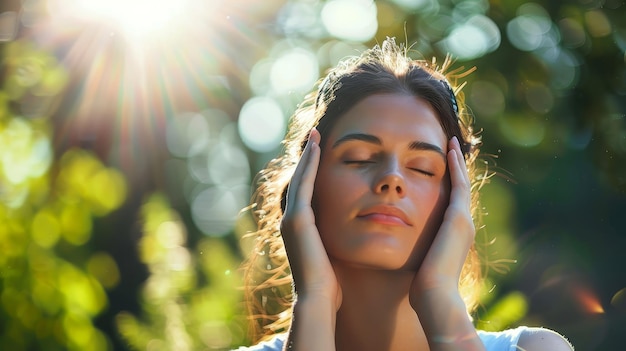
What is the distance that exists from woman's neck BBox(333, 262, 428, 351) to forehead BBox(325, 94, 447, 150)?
45cm

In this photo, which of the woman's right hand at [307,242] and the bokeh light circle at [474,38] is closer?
the woman's right hand at [307,242]

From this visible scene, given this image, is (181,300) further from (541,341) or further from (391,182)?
(541,341)

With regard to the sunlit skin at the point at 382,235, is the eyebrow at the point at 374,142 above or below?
above

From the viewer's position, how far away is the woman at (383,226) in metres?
2.56

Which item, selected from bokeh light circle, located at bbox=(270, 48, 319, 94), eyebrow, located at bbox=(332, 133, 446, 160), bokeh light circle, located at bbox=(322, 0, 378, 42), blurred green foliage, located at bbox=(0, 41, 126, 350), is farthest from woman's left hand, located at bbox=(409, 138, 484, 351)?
bokeh light circle, located at bbox=(322, 0, 378, 42)

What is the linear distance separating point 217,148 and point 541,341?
3.02m

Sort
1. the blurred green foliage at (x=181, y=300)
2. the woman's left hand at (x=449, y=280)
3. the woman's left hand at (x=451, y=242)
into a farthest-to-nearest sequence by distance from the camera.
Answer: the blurred green foliage at (x=181, y=300) → the woman's left hand at (x=451, y=242) → the woman's left hand at (x=449, y=280)

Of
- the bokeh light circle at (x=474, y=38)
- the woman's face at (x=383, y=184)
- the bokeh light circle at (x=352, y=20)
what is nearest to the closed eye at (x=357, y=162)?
the woman's face at (x=383, y=184)

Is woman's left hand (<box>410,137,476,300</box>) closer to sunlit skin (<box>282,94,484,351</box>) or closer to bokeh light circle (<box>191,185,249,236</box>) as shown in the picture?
sunlit skin (<box>282,94,484,351</box>)

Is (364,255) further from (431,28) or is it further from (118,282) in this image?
(431,28)

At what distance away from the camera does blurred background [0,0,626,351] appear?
3998 millimetres

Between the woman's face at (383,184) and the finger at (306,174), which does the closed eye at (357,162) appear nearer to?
the woman's face at (383,184)

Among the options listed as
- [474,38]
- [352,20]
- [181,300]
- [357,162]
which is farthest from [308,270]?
[352,20]

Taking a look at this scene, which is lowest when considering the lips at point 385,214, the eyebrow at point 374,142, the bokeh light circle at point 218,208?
the bokeh light circle at point 218,208
